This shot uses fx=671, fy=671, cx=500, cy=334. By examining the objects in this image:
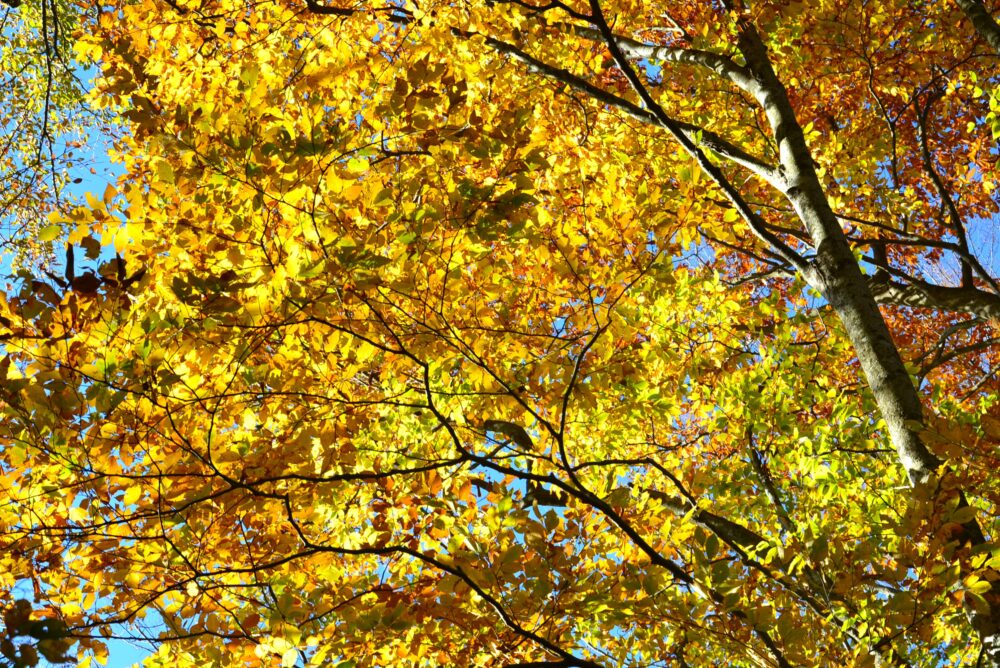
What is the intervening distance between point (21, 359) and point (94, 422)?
56 cm

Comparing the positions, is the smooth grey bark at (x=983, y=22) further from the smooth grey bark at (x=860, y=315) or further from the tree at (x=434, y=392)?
the smooth grey bark at (x=860, y=315)

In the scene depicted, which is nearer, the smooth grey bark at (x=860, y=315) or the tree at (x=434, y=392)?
the tree at (x=434, y=392)

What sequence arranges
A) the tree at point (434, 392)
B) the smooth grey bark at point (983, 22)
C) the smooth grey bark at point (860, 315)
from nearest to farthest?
the tree at point (434, 392), the smooth grey bark at point (860, 315), the smooth grey bark at point (983, 22)

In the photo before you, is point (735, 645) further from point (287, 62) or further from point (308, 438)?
point (287, 62)

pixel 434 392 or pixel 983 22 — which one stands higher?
pixel 983 22

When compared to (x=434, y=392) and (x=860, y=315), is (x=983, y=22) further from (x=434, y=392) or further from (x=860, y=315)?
(x=434, y=392)

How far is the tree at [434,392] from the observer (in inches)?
101

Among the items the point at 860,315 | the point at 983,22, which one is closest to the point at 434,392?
the point at 860,315

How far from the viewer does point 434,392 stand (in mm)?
3371

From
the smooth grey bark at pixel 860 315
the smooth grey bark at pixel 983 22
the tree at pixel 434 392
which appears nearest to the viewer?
the tree at pixel 434 392

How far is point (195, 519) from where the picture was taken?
3.00m

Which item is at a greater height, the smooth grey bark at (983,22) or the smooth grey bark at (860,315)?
the smooth grey bark at (983,22)

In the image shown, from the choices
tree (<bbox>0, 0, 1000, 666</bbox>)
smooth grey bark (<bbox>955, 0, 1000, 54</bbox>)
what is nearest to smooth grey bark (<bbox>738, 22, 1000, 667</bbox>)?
Result: tree (<bbox>0, 0, 1000, 666</bbox>)

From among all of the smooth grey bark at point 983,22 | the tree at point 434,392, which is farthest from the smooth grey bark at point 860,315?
the smooth grey bark at point 983,22
